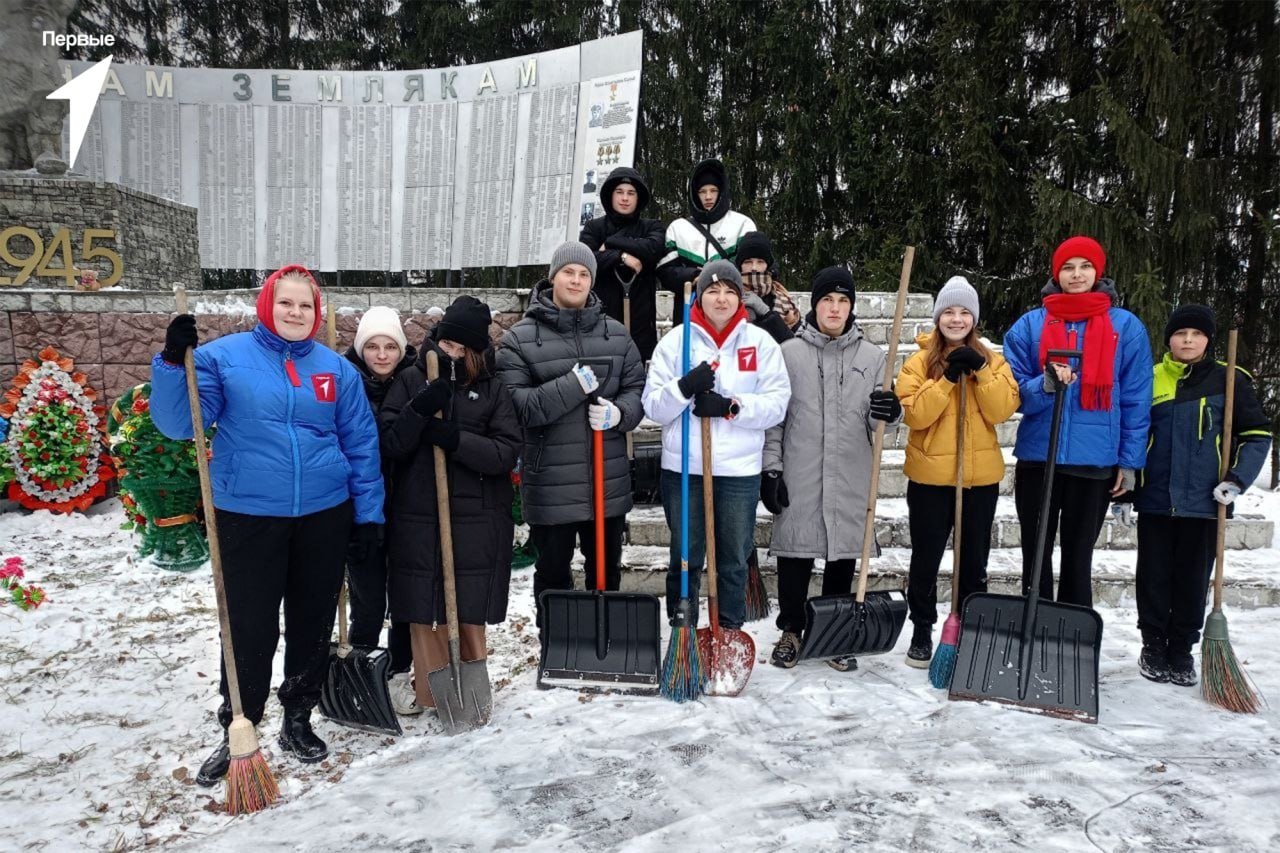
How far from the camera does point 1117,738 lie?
2809 millimetres

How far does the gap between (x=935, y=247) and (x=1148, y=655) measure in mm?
7117

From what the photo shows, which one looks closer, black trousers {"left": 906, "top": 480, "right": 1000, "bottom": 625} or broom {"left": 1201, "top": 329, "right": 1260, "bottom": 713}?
broom {"left": 1201, "top": 329, "right": 1260, "bottom": 713}

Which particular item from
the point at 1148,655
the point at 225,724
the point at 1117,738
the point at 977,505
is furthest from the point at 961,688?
the point at 225,724

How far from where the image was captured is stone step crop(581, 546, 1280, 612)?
4145 mm

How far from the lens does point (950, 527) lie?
3.40m

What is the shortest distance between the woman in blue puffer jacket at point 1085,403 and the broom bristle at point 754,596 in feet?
4.57

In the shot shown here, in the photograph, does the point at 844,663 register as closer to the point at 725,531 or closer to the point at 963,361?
the point at 725,531

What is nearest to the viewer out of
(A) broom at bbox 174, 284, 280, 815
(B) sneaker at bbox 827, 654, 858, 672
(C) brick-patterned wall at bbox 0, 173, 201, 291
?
(A) broom at bbox 174, 284, 280, 815

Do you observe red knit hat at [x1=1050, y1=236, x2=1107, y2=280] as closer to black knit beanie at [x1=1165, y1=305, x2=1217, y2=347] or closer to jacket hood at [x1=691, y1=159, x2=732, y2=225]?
black knit beanie at [x1=1165, y1=305, x2=1217, y2=347]

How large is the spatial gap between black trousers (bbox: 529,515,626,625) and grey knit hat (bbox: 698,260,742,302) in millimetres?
1134

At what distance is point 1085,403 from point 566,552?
2.36m

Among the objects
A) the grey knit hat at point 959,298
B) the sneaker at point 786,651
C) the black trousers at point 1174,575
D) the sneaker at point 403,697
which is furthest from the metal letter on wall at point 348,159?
the black trousers at point 1174,575

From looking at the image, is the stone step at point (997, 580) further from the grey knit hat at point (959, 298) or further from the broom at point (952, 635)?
the grey knit hat at point (959, 298)

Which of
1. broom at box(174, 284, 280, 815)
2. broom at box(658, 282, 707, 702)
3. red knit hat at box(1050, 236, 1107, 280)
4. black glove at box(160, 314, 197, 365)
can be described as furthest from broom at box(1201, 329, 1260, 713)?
black glove at box(160, 314, 197, 365)
